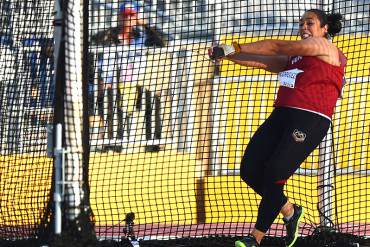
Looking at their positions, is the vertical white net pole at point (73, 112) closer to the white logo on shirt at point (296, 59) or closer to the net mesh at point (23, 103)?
the white logo on shirt at point (296, 59)

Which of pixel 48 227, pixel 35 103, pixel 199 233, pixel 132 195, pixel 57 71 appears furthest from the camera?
pixel 132 195

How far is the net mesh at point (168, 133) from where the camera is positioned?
7.22 metres

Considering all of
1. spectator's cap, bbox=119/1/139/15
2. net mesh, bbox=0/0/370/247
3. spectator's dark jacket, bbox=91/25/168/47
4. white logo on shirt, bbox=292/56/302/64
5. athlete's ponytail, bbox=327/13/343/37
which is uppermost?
spectator's cap, bbox=119/1/139/15

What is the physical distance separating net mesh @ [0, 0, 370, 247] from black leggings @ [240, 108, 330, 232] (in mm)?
1509

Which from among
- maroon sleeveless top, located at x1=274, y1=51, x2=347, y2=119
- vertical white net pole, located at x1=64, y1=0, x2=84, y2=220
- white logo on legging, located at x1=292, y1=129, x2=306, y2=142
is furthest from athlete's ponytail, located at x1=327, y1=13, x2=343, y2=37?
vertical white net pole, located at x1=64, y1=0, x2=84, y2=220

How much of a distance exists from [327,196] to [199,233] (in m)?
1.20

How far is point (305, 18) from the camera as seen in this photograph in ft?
17.2

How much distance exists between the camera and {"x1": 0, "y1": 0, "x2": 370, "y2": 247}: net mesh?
23.7 feet

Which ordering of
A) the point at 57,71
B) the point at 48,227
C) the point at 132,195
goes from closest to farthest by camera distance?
the point at 57,71
the point at 48,227
the point at 132,195

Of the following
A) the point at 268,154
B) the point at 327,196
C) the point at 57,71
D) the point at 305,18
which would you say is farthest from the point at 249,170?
the point at 327,196

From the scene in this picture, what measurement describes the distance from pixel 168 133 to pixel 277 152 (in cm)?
415

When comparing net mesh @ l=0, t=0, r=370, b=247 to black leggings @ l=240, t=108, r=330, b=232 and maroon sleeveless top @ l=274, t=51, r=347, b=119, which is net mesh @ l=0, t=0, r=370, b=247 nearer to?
black leggings @ l=240, t=108, r=330, b=232

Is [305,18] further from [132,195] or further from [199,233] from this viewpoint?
[132,195]

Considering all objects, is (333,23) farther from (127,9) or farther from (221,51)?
(127,9)
